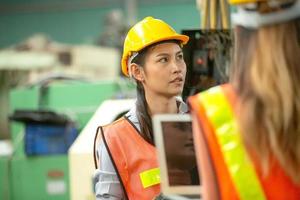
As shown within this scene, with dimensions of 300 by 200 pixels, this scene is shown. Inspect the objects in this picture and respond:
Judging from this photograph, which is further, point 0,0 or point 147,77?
point 0,0

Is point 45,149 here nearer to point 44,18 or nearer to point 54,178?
point 54,178

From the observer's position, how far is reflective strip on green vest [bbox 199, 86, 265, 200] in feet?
3.36

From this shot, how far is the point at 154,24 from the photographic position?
200 centimetres

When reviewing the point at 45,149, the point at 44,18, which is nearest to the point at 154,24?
the point at 45,149

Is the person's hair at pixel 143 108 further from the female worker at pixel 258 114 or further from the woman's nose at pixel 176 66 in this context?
the female worker at pixel 258 114

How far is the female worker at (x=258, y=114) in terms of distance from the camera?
39.4 inches

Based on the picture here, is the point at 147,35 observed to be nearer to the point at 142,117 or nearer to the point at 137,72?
the point at 137,72

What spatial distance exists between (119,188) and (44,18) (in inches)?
366

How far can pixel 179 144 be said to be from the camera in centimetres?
147

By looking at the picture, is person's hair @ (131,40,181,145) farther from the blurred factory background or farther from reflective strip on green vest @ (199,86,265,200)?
reflective strip on green vest @ (199,86,265,200)

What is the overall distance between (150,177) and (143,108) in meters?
0.25

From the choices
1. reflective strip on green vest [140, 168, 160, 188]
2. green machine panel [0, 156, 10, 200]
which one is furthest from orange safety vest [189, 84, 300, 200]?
green machine panel [0, 156, 10, 200]

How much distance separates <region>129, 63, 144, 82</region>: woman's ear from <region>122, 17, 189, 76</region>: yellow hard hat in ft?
0.15

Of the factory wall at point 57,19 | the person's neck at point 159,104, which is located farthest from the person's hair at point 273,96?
the factory wall at point 57,19
